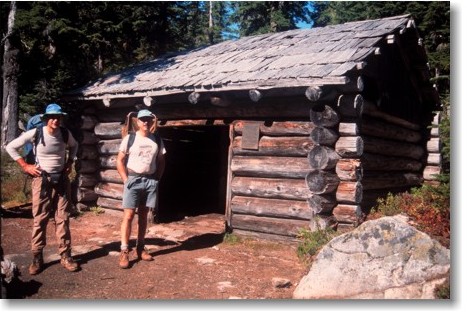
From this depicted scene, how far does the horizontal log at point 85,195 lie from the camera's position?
9520 millimetres

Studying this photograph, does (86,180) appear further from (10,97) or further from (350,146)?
(350,146)

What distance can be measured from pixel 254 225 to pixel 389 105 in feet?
13.7

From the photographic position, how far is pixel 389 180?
27.9 feet

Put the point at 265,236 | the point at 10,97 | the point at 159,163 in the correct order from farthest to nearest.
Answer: the point at 10,97 → the point at 265,236 → the point at 159,163

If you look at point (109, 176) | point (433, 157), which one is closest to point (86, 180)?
point (109, 176)

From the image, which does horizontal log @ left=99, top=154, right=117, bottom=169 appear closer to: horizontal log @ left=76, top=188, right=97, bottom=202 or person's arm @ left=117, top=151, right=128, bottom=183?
horizontal log @ left=76, top=188, right=97, bottom=202

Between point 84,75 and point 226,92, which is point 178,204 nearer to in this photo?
point 226,92

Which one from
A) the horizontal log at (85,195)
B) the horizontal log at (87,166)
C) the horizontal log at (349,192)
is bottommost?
the horizontal log at (85,195)

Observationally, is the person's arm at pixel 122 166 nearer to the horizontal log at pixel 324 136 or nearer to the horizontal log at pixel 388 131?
the horizontal log at pixel 324 136

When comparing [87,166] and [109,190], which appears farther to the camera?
[87,166]

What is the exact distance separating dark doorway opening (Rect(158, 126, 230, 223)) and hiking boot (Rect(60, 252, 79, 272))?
15.7 feet

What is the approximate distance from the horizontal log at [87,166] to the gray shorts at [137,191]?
15.3ft

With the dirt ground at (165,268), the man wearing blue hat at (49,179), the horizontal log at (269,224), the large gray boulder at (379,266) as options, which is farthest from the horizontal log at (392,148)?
the man wearing blue hat at (49,179)

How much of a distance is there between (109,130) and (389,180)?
21.3 feet
